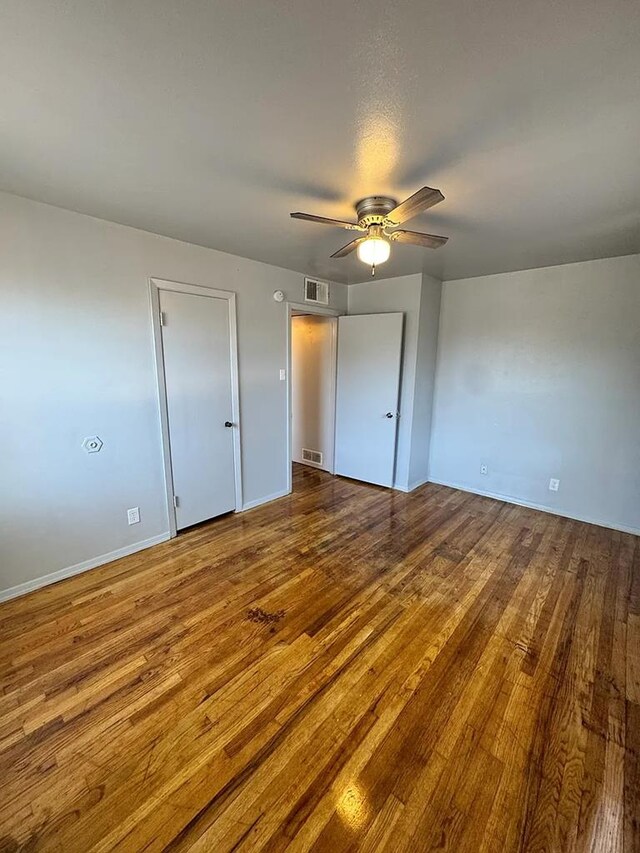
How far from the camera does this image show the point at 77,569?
244 cm

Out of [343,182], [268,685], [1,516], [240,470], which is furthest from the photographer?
[240,470]

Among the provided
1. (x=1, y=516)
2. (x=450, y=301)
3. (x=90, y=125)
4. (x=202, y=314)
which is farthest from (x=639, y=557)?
(x=1, y=516)

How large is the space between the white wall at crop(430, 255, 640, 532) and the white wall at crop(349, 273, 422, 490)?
21.5 inches

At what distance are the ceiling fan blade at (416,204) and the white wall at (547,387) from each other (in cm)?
233

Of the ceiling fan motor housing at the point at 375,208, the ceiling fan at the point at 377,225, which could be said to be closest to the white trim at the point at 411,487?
the ceiling fan at the point at 377,225

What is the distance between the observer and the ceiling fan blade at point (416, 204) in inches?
58.4

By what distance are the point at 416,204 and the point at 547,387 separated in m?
2.66

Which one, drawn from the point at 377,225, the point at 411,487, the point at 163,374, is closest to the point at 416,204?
the point at 377,225

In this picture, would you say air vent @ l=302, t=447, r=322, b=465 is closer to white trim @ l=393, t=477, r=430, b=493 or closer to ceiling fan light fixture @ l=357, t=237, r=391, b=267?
white trim @ l=393, t=477, r=430, b=493

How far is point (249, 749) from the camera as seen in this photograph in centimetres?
136

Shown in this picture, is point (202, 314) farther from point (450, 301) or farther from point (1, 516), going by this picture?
point (450, 301)

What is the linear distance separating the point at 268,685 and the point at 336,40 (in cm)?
246

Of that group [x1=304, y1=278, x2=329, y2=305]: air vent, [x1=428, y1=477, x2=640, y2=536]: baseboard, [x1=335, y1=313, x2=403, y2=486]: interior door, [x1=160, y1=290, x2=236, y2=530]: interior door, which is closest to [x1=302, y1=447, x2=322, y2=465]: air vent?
[x1=335, y1=313, x2=403, y2=486]: interior door

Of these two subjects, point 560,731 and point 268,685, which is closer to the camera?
point 560,731
